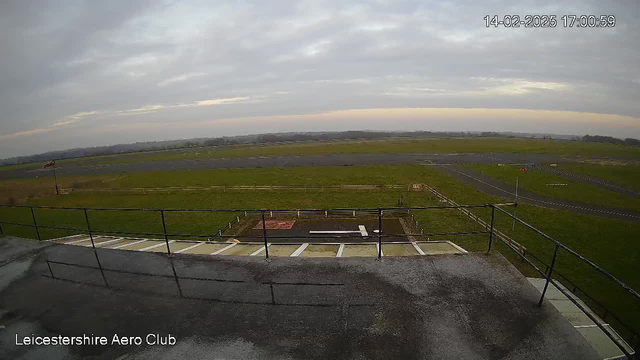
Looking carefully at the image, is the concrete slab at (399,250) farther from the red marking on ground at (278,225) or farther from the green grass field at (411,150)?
the green grass field at (411,150)

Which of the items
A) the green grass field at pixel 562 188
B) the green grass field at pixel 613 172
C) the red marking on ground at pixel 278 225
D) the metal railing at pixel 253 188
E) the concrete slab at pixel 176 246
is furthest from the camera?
the green grass field at pixel 613 172

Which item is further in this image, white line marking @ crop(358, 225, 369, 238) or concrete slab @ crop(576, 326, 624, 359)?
white line marking @ crop(358, 225, 369, 238)

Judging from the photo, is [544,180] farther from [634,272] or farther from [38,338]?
[38,338]

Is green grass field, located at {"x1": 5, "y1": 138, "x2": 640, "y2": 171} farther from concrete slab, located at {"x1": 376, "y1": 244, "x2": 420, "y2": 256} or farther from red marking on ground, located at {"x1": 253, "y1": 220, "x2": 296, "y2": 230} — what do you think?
concrete slab, located at {"x1": 376, "y1": 244, "x2": 420, "y2": 256}

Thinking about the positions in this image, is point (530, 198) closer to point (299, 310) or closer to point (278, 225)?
point (278, 225)

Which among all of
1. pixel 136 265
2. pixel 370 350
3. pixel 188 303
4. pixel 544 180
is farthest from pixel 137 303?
pixel 544 180

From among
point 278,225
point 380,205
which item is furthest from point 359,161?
point 278,225

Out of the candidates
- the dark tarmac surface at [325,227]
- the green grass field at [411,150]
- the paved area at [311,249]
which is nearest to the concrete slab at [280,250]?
the paved area at [311,249]

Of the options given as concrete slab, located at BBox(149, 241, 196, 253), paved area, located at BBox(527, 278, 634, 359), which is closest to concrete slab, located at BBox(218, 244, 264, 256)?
concrete slab, located at BBox(149, 241, 196, 253)
